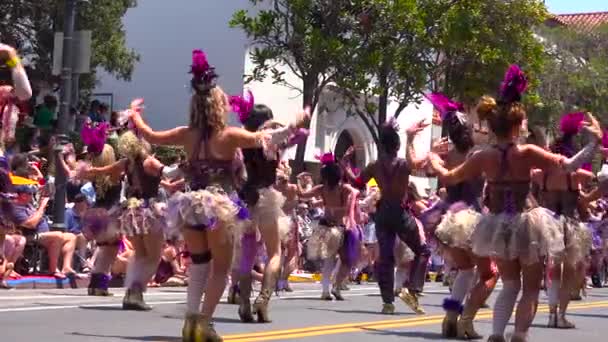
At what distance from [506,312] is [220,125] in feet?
8.85

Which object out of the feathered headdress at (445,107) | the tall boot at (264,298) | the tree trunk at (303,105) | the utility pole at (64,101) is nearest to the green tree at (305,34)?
the tree trunk at (303,105)

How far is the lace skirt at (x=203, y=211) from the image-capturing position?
9.18 meters

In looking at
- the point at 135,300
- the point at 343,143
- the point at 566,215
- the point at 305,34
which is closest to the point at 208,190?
the point at 135,300

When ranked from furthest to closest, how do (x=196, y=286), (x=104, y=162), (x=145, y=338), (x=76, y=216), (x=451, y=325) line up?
(x=76, y=216)
(x=104, y=162)
(x=451, y=325)
(x=145, y=338)
(x=196, y=286)

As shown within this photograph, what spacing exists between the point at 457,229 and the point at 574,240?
2021 millimetres

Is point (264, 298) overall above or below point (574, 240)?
below

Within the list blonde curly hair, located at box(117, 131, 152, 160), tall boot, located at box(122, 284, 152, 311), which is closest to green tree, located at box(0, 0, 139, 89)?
A: blonde curly hair, located at box(117, 131, 152, 160)

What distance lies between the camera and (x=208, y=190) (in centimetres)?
937

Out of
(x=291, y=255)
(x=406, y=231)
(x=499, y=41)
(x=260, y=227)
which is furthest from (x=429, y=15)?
(x=260, y=227)

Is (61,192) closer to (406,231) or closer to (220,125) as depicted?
(406,231)

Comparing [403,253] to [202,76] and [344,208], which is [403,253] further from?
[202,76]

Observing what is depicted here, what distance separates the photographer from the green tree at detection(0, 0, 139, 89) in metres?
27.8

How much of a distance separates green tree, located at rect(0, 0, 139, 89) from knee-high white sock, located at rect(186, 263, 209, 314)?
18334 millimetres

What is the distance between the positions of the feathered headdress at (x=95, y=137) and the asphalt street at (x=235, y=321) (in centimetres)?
177
